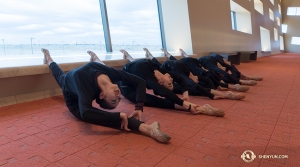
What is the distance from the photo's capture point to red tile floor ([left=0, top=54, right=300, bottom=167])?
122cm

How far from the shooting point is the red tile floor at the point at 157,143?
48.0 inches

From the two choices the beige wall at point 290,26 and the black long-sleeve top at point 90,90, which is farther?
the beige wall at point 290,26

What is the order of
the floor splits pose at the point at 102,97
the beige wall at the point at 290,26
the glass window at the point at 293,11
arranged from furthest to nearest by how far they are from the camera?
the beige wall at the point at 290,26 → the glass window at the point at 293,11 → the floor splits pose at the point at 102,97

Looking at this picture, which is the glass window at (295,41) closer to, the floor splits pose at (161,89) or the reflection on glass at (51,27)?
the reflection on glass at (51,27)

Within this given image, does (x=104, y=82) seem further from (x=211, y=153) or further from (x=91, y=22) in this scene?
(x=91, y=22)

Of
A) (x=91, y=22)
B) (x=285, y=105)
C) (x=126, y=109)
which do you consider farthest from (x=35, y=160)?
(x=91, y=22)

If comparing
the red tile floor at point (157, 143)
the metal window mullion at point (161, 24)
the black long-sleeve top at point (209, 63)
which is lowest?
the red tile floor at point (157, 143)

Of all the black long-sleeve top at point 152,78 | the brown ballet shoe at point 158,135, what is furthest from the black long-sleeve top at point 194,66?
the brown ballet shoe at point 158,135

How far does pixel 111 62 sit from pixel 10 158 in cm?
236

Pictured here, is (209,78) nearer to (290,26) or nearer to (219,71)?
(219,71)

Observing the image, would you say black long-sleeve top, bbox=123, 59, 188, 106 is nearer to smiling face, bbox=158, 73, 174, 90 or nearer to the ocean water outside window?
smiling face, bbox=158, 73, 174, 90

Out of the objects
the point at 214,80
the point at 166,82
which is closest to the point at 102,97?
the point at 166,82

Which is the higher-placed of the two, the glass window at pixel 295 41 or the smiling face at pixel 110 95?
the glass window at pixel 295 41

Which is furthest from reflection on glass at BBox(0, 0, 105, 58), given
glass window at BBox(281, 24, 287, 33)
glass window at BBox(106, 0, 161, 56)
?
glass window at BBox(281, 24, 287, 33)
